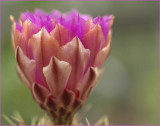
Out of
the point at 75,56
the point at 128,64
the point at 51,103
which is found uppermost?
the point at 75,56

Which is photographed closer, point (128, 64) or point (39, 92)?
point (39, 92)

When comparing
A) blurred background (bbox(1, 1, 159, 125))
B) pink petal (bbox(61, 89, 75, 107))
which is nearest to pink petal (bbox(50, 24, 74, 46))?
pink petal (bbox(61, 89, 75, 107))

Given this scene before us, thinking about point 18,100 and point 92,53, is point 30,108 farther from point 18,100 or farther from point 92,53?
point 92,53

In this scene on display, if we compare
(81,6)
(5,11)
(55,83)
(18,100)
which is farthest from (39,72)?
(81,6)

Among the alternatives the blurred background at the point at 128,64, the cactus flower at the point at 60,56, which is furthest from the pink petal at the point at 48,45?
the blurred background at the point at 128,64

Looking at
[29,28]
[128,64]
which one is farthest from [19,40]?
[128,64]

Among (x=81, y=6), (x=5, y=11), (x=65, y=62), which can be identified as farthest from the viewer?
(x=81, y=6)

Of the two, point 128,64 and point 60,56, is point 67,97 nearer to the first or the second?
point 60,56
